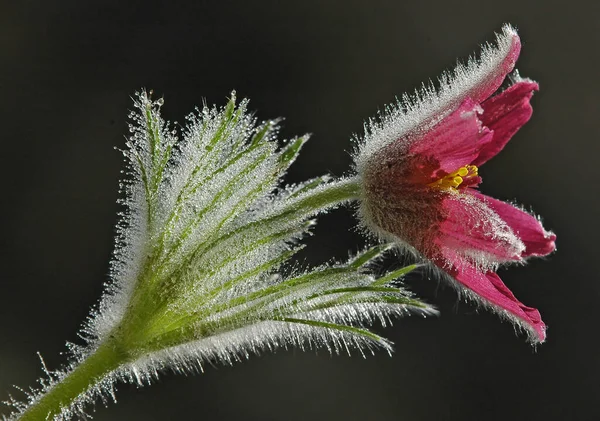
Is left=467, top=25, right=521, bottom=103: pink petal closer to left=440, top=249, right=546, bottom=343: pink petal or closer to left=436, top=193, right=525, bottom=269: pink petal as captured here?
left=436, top=193, right=525, bottom=269: pink petal

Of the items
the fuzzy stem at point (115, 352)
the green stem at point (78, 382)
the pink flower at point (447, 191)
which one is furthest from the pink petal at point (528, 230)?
the green stem at point (78, 382)

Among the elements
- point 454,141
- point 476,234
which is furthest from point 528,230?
point 454,141

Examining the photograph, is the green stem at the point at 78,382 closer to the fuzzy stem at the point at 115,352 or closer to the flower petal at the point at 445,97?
the fuzzy stem at the point at 115,352

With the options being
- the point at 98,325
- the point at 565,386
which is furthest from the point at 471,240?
the point at 565,386

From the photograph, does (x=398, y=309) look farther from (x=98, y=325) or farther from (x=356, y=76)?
(x=356, y=76)

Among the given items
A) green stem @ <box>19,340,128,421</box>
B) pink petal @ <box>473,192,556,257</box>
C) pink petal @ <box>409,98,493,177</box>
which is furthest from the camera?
pink petal @ <box>473,192,556,257</box>

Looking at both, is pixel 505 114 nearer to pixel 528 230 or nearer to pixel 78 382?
pixel 528 230

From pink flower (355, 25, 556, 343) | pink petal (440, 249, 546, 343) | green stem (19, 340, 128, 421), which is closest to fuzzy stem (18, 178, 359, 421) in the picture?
green stem (19, 340, 128, 421)
